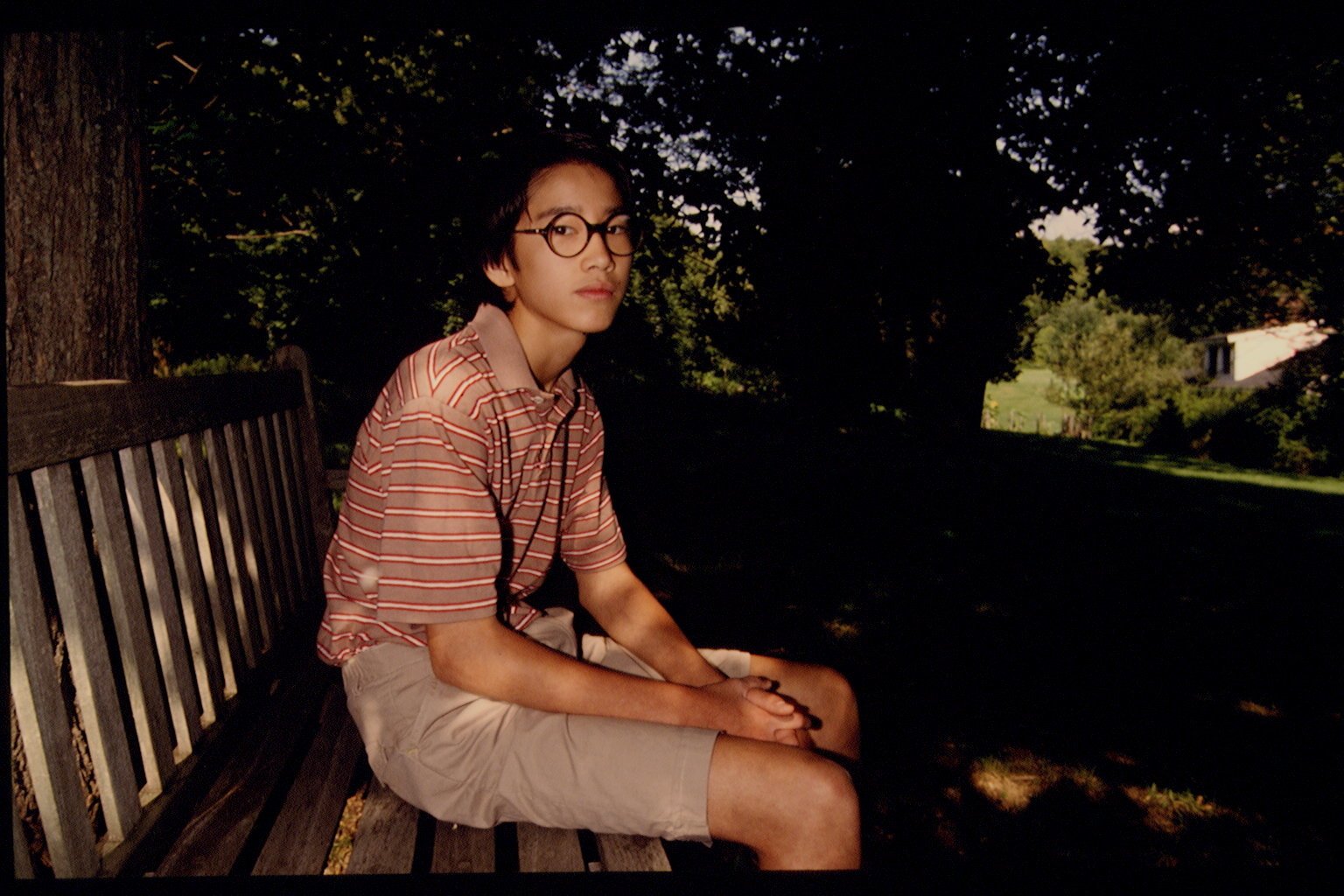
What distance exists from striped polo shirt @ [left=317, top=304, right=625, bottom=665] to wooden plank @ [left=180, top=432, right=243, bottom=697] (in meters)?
0.22

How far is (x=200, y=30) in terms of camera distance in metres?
0.68

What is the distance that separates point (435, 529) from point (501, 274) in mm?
796

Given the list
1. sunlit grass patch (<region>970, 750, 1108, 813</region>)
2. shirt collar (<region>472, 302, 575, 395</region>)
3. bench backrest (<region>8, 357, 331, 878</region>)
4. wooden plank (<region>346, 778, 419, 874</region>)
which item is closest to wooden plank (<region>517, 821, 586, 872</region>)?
wooden plank (<region>346, 778, 419, 874</region>)

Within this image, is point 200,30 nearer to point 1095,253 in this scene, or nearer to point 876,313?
point 1095,253

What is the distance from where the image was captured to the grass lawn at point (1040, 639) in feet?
9.93

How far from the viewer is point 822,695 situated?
2.11 metres

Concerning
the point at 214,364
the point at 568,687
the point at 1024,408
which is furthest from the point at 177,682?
the point at 1024,408

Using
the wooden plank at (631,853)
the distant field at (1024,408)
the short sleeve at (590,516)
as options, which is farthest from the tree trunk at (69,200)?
the distant field at (1024,408)

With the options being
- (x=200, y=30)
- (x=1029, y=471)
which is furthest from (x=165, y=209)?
(x=1029, y=471)

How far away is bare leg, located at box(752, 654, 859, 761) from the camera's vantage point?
6.89ft

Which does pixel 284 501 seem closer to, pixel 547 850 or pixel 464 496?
pixel 464 496

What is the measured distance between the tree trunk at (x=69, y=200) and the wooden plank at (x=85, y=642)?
30.6 inches

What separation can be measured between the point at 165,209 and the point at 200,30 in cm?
599

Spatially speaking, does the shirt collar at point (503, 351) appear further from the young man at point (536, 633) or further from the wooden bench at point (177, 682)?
the wooden bench at point (177, 682)
